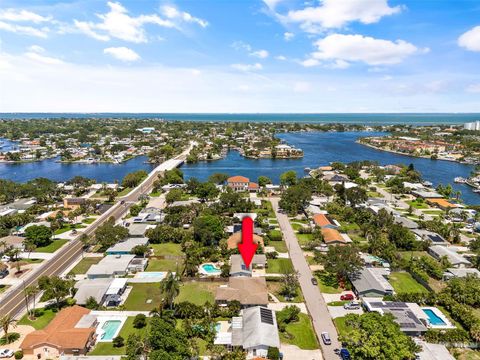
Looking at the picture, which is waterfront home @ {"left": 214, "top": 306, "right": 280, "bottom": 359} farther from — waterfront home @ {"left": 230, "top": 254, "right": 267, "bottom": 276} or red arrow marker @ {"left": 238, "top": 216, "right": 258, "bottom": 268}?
red arrow marker @ {"left": 238, "top": 216, "right": 258, "bottom": 268}

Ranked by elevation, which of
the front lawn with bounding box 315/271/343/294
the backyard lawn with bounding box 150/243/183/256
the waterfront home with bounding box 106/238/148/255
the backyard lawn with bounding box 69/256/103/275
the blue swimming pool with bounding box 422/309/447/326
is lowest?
the backyard lawn with bounding box 69/256/103/275

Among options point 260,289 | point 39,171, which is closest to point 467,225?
point 260,289

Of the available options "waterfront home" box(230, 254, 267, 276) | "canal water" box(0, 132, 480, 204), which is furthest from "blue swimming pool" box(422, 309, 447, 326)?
"canal water" box(0, 132, 480, 204)

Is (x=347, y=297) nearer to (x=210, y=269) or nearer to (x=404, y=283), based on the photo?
(x=404, y=283)

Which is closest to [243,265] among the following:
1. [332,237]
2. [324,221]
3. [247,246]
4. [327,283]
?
[247,246]

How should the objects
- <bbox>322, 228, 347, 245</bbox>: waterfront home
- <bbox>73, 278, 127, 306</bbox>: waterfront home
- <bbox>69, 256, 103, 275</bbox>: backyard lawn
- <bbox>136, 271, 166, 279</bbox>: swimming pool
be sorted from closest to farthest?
<bbox>73, 278, 127, 306</bbox>: waterfront home → <bbox>136, 271, 166, 279</bbox>: swimming pool → <bbox>69, 256, 103, 275</bbox>: backyard lawn → <bbox>322, 228, 347, 245</bbox>: waterfront home

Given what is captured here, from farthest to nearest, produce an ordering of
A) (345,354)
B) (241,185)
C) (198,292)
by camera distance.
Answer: (241,185)
(198,292)
(345,354)

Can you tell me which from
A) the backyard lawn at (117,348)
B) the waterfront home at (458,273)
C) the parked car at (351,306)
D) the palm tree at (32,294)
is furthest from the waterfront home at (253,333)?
the waterfront home at (458,273)

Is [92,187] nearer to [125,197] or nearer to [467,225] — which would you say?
[125,197]
